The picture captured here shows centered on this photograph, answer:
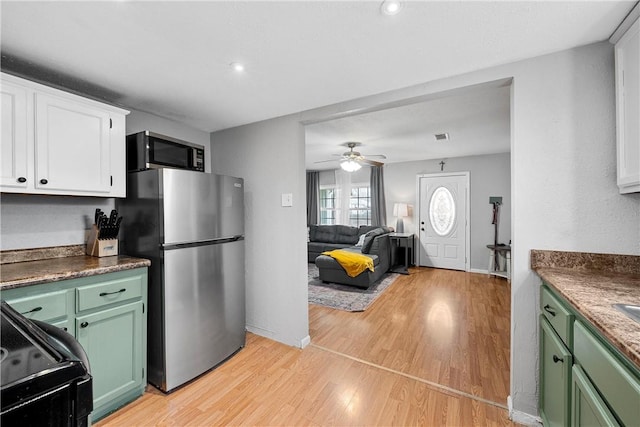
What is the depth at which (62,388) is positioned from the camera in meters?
0.51

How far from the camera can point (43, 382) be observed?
19.3 inches

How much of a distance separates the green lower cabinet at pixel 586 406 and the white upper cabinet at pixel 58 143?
9.13ft

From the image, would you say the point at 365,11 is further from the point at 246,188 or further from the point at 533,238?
the point at 246,188

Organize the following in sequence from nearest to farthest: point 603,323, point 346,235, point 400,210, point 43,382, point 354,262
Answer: point 43,382
point 603,323
point 354,262
point 400,210
point 346,235

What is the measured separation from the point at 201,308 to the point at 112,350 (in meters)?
0.57

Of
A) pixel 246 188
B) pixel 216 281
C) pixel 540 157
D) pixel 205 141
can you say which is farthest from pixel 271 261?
pixel 540 157

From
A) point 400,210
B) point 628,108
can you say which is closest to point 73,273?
point 628,108

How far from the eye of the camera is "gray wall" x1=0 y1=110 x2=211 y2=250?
69.5 inches

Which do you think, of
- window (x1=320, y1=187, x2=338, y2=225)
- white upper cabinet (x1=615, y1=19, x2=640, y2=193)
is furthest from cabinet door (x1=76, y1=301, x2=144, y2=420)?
window (x1=320, y1=187, x2=338, y2=225)

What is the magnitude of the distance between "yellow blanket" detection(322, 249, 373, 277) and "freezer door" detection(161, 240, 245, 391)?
208 cm

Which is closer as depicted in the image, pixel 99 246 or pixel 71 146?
pixel 71 146

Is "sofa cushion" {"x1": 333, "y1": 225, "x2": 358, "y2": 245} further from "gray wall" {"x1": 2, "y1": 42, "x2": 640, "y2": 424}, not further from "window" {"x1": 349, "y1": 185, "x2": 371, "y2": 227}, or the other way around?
"gray wall" {"x1": 2, "y1": 42, "x2": 640, "y2": 424}

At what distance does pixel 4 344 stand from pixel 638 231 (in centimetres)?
251

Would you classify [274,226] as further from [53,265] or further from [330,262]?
[330,262]
